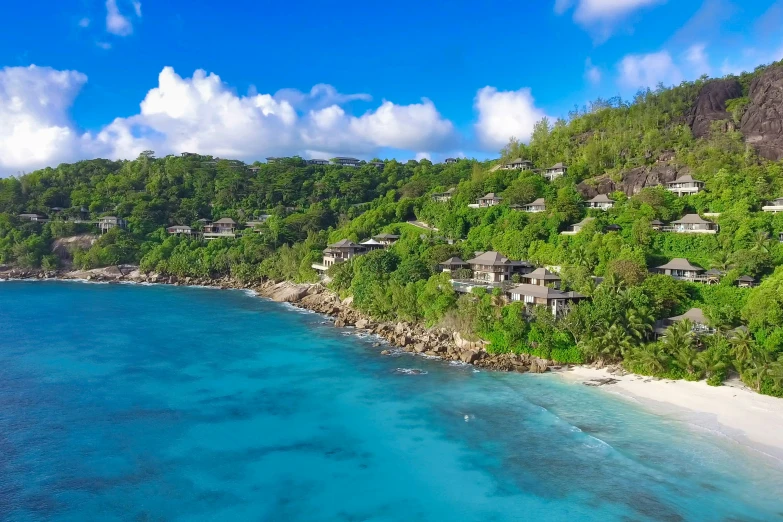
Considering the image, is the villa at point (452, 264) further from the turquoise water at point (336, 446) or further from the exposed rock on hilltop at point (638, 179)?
the exposed rock on hilltop at point (638, 179)

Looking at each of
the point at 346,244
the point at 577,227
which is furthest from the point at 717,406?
the point at 346,244

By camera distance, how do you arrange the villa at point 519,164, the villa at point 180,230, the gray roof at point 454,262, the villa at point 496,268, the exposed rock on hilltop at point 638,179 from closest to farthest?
the villa at point 496,268, the gray roof at point 454,262, the exposed rock on hilltop at point 638,179, the villa at point 519,164, the villa at point 180,230

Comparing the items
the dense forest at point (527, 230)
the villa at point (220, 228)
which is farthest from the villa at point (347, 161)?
the villa at point (220, 228)

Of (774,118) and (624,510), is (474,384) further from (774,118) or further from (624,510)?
(774,118)

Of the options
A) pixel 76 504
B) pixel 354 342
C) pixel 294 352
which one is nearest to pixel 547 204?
pixel 354 342

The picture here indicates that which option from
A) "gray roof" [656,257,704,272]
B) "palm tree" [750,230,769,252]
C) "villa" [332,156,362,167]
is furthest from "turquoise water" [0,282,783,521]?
"villa" [332,156,362,167]

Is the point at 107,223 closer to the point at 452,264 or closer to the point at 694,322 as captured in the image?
the point at 452,264
